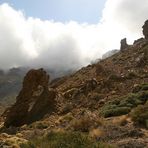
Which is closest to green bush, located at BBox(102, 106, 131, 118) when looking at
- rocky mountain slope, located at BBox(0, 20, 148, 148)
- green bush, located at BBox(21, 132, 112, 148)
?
rocky mountain slope, located at BBox(0, 20, 148, 148)

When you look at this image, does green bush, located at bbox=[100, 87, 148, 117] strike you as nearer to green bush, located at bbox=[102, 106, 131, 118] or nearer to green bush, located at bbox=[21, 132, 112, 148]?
green bush, located at bbox=[102, 106, 131, 118]

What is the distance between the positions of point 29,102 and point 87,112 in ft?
39.3

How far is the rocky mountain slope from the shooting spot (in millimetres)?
21469

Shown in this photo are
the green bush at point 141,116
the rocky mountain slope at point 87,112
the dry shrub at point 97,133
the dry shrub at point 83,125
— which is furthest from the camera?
the dry shrub at point 83,125

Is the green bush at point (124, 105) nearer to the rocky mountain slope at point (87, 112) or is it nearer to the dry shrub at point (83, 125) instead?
the rocky mountain slope at point (87, 112)

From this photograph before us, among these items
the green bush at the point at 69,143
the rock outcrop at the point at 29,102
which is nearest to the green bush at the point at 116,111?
the rock outcrop at the point at 29,102

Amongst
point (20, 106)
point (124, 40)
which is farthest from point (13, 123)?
point (124, 40)

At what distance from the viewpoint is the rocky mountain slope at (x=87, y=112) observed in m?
21.5

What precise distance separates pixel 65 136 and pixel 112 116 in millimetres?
13437

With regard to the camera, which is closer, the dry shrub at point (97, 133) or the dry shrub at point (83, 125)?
the dry shrub at point (97, 133)

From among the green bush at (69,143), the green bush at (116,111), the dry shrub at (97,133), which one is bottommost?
the green bush at (69,143)

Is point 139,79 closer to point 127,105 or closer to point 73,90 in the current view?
point 73,90

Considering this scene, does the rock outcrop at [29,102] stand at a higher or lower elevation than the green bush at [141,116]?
higher

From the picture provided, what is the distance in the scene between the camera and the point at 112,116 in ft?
102
